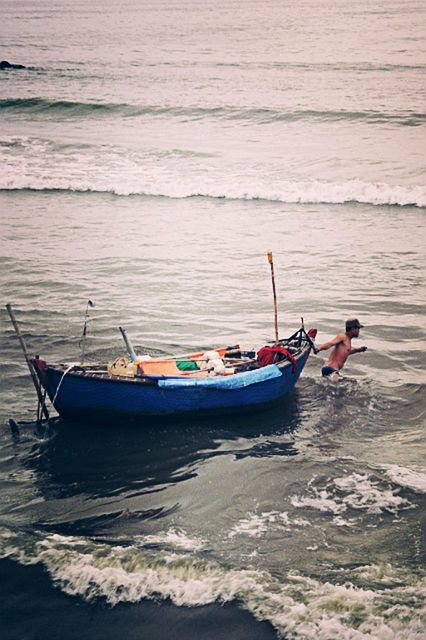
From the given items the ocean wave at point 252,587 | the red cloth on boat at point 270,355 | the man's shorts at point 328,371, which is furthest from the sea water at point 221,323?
the red cloth on boat at point 270,355

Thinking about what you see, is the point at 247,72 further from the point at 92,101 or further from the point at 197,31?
the point at 197,31

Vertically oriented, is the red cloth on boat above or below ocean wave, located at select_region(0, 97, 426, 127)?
→ below

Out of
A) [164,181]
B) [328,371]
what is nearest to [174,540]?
[328,371]

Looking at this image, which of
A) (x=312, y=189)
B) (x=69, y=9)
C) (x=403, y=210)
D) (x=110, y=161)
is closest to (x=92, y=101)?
(x=110, y=161)

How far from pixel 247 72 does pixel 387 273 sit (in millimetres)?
22925

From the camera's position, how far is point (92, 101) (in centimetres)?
3328

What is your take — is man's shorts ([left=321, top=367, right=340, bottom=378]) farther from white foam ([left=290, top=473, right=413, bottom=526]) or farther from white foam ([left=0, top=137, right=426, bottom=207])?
white foam ([left=0, top=137, right=426, bottom=207])

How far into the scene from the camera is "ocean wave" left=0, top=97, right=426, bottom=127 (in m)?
29.7

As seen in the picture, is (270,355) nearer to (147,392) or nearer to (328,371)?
(328,371)

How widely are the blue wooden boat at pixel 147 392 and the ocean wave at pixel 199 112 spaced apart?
20948mm

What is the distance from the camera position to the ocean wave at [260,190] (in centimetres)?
2248

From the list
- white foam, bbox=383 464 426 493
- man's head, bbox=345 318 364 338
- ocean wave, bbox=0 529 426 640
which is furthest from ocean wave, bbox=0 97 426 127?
ocean wave, bbox=0 529 426 640

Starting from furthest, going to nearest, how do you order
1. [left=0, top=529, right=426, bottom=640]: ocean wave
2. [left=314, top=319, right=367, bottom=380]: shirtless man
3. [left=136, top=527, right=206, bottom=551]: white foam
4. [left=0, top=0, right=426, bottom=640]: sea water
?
[left=314, top=319, right=367, bottom=380]: shirtless man, [left=136, top=527, right=206, bottom=551]: white foam, [left=0, top=0, right=426, bottom=640]: sea water, [left=0, top=529, right=426, bottom=640]: ocean wave

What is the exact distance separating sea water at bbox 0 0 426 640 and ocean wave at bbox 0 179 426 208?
0.09 m
